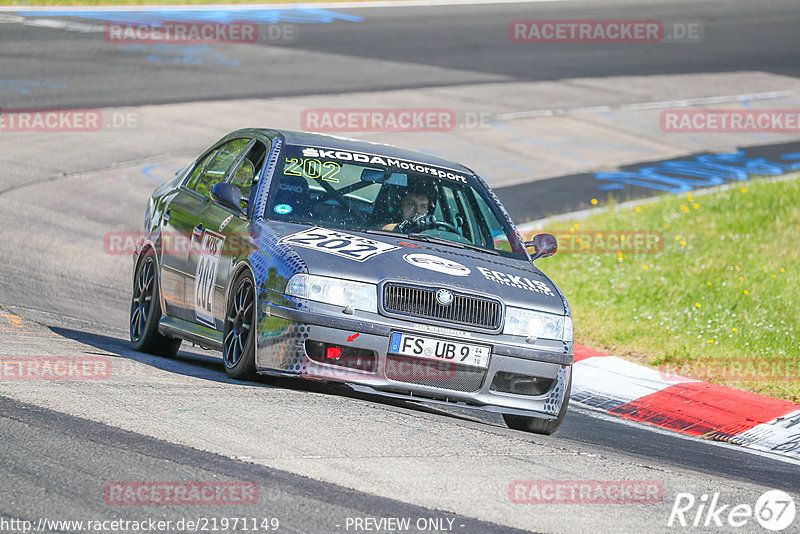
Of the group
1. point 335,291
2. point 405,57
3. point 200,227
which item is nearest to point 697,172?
point 405,57

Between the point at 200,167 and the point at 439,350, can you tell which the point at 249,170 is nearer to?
the point at 200,167

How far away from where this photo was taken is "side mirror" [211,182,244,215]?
299 inches

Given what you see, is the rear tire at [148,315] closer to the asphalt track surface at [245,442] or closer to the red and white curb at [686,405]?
the asphalt track surface at [245,442]

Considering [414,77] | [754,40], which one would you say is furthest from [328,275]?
[754,40]

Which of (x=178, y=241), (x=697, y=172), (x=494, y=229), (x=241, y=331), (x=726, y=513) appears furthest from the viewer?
(x=697, y=172)

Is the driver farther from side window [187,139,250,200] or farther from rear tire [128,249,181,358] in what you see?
rear tire [128,249,181,358]

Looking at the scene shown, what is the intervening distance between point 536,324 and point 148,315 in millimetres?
3068

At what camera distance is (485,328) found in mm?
6828

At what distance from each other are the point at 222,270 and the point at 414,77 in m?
16.3

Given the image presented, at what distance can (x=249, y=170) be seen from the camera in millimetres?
8172

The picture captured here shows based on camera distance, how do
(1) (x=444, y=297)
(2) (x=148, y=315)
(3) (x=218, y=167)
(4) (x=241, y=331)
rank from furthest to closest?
1. (2) (x=148, y=315)
2. (3) (x=218, y=167)
3. (4) (x=241, y=331)
4. (1) (x=444, y=297)

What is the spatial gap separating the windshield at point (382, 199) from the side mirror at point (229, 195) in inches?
8.0

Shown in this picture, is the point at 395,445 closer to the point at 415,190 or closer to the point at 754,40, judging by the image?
the point at 415,190

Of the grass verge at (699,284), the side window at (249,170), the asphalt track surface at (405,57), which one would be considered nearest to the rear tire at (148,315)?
the side window at (249,170)
